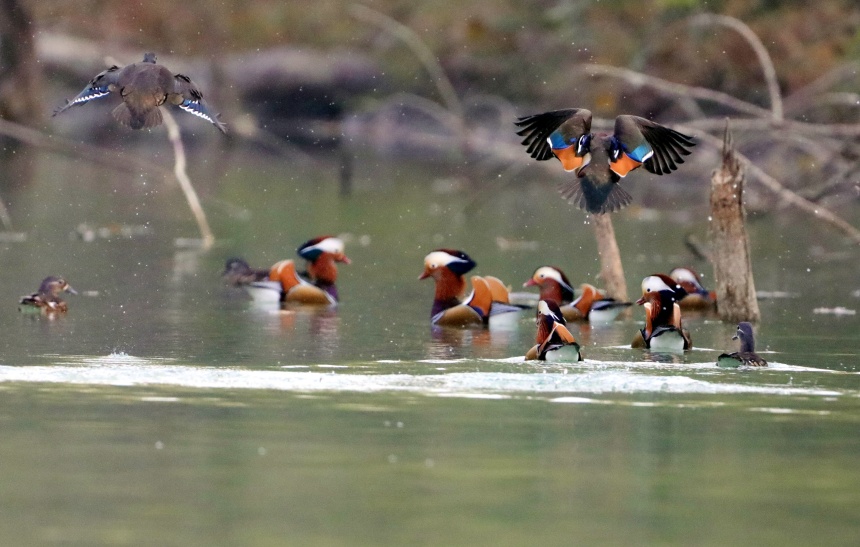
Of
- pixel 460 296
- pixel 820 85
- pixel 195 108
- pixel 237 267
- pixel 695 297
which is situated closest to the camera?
pixel 195 108

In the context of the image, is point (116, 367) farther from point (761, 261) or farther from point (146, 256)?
point (761, 261)

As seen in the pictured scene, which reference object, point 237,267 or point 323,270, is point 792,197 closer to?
point 323,270

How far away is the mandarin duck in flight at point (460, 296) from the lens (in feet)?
40.3

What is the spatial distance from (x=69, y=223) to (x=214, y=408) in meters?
12.3

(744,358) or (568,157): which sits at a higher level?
(568,157)

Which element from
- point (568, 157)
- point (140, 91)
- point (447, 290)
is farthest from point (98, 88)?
point (447, 290)

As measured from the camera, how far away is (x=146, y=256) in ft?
56.5

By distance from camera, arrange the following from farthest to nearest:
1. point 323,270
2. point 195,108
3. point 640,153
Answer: point 323,270
point 640,153
point 195,108

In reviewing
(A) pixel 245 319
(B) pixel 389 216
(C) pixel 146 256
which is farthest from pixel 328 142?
(A) pixel 245 319

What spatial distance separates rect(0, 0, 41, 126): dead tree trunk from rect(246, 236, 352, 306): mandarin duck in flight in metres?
10.1

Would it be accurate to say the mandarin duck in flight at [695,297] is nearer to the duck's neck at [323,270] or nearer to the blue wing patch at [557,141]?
the duck's neck at [323,270]

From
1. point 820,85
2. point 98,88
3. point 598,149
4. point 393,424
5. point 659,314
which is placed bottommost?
point 393,424

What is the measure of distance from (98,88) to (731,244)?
479 centimetres

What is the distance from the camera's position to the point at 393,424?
8078mm
